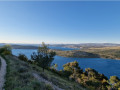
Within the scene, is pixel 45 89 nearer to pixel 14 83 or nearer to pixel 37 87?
pixel 37 87

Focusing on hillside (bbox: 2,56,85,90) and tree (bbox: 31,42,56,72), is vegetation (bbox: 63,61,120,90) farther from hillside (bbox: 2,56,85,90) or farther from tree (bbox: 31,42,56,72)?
hillside (bbox: 2,56,85,90)

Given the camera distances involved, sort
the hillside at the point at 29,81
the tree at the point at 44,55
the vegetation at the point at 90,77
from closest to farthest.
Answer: the hillside at the point at 29,81 → the tree at the point at 44,55 → the vegetation at the point at 90,77

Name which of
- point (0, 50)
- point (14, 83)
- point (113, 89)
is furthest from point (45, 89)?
point (0, 50)

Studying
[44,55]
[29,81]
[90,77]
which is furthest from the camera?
[90,77]

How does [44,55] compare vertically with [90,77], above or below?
above

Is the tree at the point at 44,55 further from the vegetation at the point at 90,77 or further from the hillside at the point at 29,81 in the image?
the vegetation at the point at 90,77

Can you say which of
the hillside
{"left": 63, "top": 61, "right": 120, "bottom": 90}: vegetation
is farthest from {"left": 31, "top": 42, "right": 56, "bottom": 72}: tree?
{"left": 63, "top": 61, "right": 120, "bottom": 90}: vegetation

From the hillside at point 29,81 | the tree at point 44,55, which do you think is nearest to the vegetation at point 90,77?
the tree at point 44,55

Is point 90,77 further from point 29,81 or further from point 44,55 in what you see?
point 29,81

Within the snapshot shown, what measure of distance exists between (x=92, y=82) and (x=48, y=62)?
13364 millimetres

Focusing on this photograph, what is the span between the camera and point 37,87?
6020mm

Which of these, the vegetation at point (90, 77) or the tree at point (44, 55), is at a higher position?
the tree at point (44, 55)

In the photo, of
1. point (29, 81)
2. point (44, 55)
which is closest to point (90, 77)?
point (44, 55)

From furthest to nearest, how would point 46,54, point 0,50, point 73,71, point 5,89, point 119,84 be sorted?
→ point 0,50 < point 73,71 < point 119,84 < point 46,54 < point 5,89
